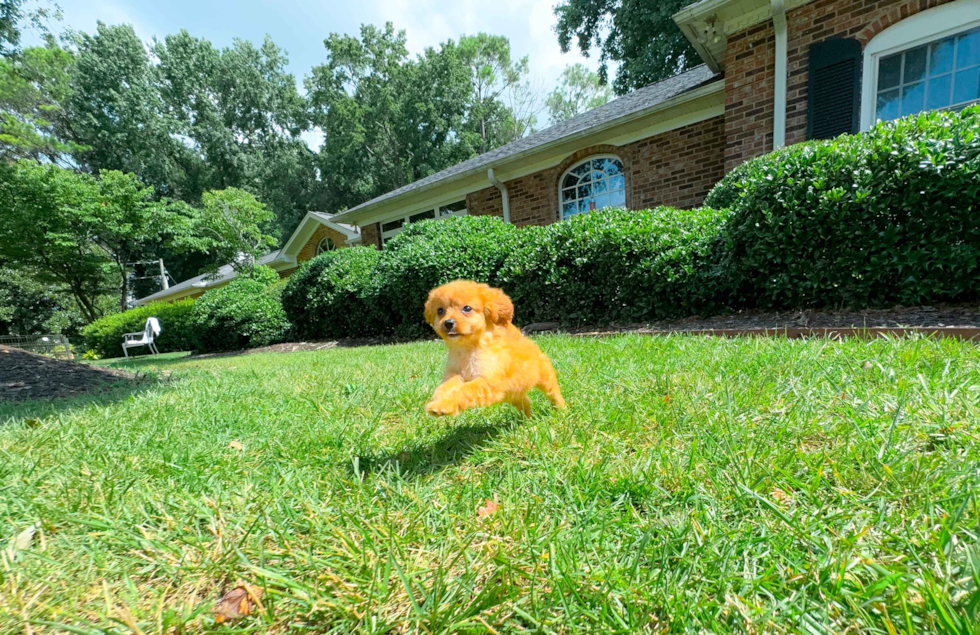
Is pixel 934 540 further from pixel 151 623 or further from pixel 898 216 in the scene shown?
pixel 898 216

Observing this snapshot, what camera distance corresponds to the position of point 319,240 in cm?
2014

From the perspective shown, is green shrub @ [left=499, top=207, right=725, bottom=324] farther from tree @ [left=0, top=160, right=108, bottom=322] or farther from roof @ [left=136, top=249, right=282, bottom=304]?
tree @ [left=0, top=160, right=108, bottom=322]

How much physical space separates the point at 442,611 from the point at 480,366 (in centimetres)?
81

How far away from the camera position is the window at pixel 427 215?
13609 millimetres

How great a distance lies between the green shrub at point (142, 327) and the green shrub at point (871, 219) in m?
18.3

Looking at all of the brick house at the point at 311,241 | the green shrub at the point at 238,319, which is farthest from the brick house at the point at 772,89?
the brick house at the point at 311,241

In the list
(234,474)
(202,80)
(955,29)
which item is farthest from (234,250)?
(202,80)

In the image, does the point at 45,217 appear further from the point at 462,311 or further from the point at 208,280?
the point at 462,311

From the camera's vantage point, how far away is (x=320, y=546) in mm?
1163

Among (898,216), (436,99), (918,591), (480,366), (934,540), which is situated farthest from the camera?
(436,99)

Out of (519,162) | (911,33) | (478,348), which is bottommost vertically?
(478,348)

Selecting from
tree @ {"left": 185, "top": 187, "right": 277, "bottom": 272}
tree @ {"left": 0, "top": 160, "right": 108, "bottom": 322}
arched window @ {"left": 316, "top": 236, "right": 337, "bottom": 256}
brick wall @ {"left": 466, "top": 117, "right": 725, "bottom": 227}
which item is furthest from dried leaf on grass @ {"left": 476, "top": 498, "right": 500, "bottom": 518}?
tree @ {"left": 0, "top": 160, "right": 108, "bottom": 322}

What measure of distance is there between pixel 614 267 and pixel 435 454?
14.4ft

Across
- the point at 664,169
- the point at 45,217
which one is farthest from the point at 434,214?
the point at 45,217
